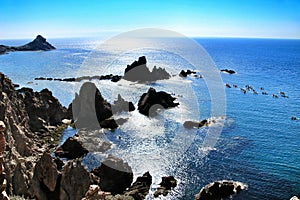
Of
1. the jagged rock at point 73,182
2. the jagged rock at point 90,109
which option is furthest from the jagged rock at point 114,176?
the jagged rock at point 90,109

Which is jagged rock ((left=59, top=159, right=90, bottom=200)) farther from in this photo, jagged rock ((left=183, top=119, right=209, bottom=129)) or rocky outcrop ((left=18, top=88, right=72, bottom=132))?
jagged rock ((left=183, top=119, right=209, bottom=129))

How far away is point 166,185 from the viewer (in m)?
41.4

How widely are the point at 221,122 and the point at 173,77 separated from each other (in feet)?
216

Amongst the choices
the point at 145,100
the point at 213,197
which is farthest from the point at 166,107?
the point at 213,197

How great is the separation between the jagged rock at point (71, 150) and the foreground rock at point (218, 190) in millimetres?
22475

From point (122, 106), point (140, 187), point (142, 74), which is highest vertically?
point (142, 74)

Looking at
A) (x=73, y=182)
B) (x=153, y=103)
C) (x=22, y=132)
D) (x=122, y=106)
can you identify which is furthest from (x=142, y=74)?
(x=73, y=182)

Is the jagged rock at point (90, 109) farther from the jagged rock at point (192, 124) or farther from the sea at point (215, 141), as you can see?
the jagged rock at point (192, 124)

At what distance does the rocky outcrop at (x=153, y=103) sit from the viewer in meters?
80.0

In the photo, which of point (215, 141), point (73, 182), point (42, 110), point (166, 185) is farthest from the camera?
A: point (42, 110)

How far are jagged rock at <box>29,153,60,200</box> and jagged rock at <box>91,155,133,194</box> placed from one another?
12824 millimetres

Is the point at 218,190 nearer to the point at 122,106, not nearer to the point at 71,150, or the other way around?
the point at 71,150

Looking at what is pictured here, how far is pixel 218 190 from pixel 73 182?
68.2ft

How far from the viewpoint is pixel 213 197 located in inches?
1517
